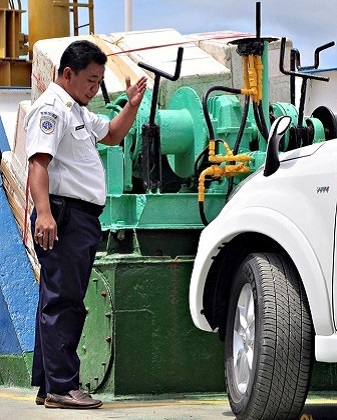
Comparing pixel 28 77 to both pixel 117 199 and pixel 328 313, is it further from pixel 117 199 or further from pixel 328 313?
pixel 328 313

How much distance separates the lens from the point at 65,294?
5848mm

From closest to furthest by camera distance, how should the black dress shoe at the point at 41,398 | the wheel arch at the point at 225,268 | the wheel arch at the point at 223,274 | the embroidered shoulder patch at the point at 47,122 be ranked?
the wheel arch at the point at 225,268, the wheel arch at the point at 223,274, the embroidered shoulder patch at the point at 47,122, the black dress shoe at the point at 41,398

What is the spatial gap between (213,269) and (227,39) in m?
2.93

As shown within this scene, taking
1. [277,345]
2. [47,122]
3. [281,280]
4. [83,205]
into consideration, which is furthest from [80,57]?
[277,345]

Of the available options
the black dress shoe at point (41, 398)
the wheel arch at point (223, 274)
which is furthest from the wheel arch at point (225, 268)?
the black dress shoe at point (41, 398)

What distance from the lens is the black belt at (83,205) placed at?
231 inches

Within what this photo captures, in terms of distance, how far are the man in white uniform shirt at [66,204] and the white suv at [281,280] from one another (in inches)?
25.7

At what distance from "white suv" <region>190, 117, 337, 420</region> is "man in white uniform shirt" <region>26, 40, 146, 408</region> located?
2.15 ft

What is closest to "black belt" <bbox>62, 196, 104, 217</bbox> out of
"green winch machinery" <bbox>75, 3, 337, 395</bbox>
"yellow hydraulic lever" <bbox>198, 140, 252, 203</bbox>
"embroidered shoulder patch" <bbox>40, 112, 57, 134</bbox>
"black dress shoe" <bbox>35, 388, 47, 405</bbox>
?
"embroidered shoulder patch" <bbox>40, 112, 57, 134</bbox>

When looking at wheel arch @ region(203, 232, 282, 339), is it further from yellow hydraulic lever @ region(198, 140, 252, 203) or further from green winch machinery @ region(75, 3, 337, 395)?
yellow hydraulic lever @ region(198, 140, 252, 203)

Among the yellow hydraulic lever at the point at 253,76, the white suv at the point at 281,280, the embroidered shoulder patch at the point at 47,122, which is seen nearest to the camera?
the white suv at the point at 281,280

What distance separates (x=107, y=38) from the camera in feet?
29.3

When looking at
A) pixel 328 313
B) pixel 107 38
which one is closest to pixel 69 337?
pixel 328 313

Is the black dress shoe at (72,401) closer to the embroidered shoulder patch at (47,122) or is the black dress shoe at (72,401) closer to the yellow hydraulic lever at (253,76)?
the embroidered shoulder patch at (47,122)
